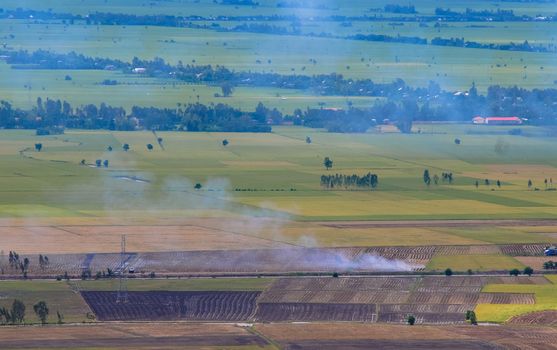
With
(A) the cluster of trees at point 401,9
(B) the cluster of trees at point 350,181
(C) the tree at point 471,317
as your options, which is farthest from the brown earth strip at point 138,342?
(A) the cluster of trees at point 401,9

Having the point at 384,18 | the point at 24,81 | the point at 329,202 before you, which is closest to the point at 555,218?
the point at 329,202

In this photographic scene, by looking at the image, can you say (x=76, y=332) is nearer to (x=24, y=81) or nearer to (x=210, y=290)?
(x=210, y=290)

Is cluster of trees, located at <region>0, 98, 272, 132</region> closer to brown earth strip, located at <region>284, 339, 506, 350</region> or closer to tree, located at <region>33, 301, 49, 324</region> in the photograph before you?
tree, located at <region>33, 301, 49, 324</region>

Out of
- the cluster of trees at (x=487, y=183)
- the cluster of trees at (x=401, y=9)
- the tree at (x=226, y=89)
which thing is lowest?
the cluster of trees at (x=487, y=183)

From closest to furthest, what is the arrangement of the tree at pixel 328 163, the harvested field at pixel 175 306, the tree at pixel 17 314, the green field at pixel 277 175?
the tree at pixel 17 314 → the harvested field at pixel 175 306 → the green field at pixel 277 175 → the tree at pixel 328 163

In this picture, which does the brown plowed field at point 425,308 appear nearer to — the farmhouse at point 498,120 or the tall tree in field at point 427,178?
the tall tree in field at point 427,178

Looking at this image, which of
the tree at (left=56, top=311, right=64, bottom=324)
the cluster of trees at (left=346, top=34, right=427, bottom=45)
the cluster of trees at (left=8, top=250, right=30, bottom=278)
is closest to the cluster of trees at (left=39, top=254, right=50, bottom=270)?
the cluster of trees at (left=8, top=250, right=30, bottom=278)
